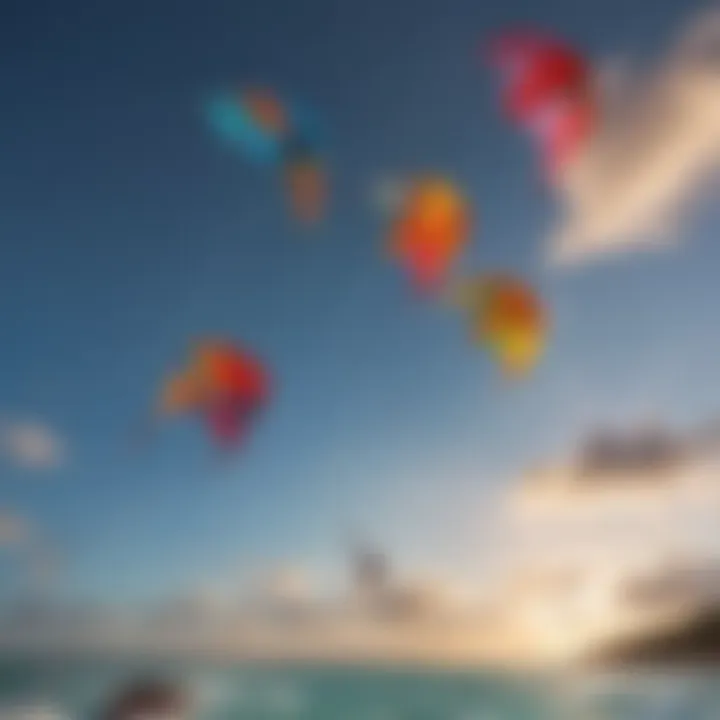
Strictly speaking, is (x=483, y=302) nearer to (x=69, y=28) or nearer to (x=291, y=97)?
(x=291, y=97)

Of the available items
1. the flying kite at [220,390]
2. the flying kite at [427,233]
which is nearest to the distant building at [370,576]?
the flying kite at [220,390]

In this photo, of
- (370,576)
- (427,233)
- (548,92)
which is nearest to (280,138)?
(427,233)

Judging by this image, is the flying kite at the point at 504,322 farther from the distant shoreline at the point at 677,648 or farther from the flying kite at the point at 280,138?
the distant shoreline at the point at 677,648

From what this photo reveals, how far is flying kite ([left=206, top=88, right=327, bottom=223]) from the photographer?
4.73 feet

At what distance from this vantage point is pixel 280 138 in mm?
1441

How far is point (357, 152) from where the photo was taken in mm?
1469

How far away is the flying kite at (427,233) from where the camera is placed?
1.45 m

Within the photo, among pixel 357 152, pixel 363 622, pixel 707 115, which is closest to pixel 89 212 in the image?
pixel 357 152

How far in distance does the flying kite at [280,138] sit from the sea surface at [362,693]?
50cm

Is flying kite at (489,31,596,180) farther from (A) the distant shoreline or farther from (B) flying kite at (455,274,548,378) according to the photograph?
(A) the distant shoreline

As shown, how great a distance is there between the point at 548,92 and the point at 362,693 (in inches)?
27.0

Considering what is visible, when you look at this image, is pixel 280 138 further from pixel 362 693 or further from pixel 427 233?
pixel 362 693

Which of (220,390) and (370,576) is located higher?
(220,390)

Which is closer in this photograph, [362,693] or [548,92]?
[362,693]
